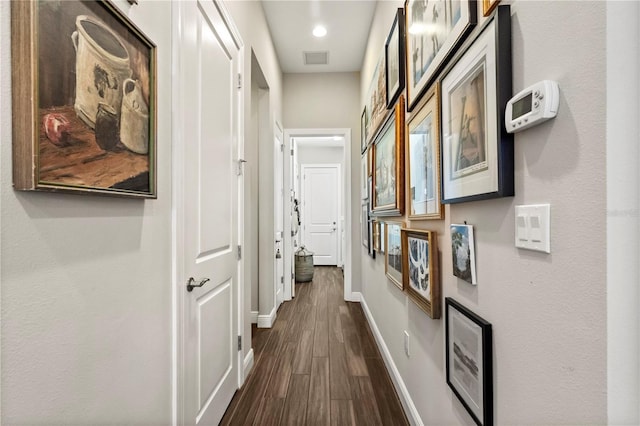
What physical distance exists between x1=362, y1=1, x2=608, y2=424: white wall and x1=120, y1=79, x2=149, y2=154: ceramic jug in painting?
112 centimetres

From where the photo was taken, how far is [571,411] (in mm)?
623

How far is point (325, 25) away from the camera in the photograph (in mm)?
3178

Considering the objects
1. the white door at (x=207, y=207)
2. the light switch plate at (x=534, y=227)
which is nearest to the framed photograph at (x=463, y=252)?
the light switch plate at (x=534, y=227)

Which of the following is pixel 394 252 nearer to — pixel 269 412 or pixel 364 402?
pixel 364 402

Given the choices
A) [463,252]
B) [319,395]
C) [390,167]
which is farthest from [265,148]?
[463,252]

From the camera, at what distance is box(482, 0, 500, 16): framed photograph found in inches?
33.3

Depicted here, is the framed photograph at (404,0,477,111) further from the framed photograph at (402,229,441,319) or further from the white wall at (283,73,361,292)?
the white wall at (283,73,361,292)

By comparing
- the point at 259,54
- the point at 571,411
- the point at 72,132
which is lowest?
the point at 571,411

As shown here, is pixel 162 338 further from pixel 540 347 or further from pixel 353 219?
pixel 353 219

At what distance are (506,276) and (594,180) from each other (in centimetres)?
36

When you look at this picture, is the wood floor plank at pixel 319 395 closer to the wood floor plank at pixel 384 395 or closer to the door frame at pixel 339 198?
the wood floor plank at pixel 384 395

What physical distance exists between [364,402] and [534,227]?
1691 mm

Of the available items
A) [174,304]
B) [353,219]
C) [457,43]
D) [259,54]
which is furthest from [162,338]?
[353,219]

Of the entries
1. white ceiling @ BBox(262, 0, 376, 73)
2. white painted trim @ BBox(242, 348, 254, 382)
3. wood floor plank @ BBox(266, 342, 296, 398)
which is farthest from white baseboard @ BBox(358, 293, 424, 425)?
white ceiling @ BBox(262, 0, 376, 73)
